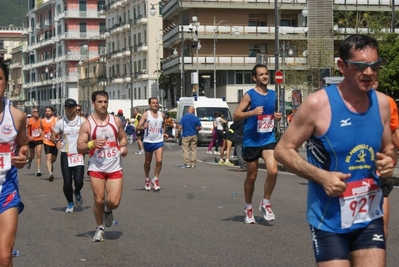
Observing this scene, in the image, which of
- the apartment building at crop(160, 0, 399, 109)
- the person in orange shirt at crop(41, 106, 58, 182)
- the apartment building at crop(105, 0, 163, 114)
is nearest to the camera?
the person in orange shirt at crop(41, 106, 58, 182)

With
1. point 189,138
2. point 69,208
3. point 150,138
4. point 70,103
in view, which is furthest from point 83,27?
point 69,208

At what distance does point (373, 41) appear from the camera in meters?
5.26

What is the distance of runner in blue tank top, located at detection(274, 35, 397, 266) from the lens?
517cm

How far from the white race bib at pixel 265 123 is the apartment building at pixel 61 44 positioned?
102258 mm

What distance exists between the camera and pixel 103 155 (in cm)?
1127

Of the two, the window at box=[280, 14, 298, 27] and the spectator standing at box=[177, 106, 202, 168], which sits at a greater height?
the window at box=[280, 14, 298, 27]

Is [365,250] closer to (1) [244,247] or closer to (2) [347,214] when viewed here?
(2) [347,214]

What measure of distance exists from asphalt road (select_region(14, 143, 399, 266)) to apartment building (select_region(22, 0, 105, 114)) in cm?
9788

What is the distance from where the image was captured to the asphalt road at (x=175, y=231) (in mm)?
9633

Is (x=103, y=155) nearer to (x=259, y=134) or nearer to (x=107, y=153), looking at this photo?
(x=107, y=153)

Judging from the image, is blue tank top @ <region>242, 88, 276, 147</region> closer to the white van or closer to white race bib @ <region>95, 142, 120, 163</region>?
white race bib @ <region>95, 142, 120, 163</region>

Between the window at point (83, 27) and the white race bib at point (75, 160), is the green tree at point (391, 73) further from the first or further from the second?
the window at point (83, 27)

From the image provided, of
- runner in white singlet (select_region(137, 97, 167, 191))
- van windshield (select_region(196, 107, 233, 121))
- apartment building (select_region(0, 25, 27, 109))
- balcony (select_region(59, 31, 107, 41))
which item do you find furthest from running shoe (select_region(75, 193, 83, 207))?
apartment building (select_region(0, 25, 27, 109))

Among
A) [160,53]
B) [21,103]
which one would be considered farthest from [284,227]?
[21,103]
